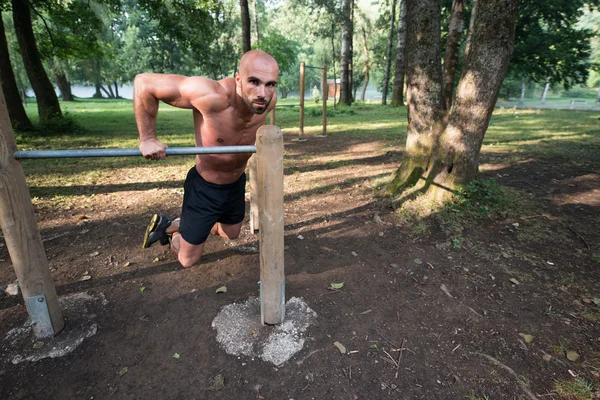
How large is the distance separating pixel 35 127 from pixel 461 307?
434 inches

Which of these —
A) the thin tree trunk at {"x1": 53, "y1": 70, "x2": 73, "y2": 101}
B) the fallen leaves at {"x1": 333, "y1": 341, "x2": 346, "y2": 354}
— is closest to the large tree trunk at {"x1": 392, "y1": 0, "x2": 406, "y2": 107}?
the fallen leaves at {"x1": 333, "y1": 341, "x2": 346, "y2": 354}

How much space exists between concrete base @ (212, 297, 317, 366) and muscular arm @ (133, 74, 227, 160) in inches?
45.8

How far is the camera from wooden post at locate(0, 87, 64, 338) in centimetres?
169

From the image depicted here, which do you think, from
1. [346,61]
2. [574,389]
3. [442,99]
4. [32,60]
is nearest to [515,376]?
[574,389]

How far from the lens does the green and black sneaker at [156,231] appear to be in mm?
3025

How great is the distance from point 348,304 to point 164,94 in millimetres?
1897

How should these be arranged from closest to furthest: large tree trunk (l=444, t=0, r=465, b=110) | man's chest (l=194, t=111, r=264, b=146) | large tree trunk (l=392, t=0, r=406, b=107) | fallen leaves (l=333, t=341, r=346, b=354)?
fallen leaves (l=333, t=341, r=346, b=354) → man's chest (l=194, t=111, r=264, b=146) → large tree trunk (l=444, t=0, r=465, b=110) → large tree trunk (l=392, t=0, r=406, b=107)

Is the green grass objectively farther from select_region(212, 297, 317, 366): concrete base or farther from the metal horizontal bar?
select_region(212, 297, 317, 366): concrete base

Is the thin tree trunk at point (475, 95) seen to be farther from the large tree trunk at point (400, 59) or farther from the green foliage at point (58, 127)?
the large tree trunk at point (400, 59)

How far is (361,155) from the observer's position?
7.05 meters

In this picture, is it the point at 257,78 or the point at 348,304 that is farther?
the point at 348,304

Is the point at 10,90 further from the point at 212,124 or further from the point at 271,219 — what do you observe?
the point at 271,219

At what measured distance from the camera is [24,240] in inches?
70.5

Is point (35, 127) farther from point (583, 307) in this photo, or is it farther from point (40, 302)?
point (583, 307)
